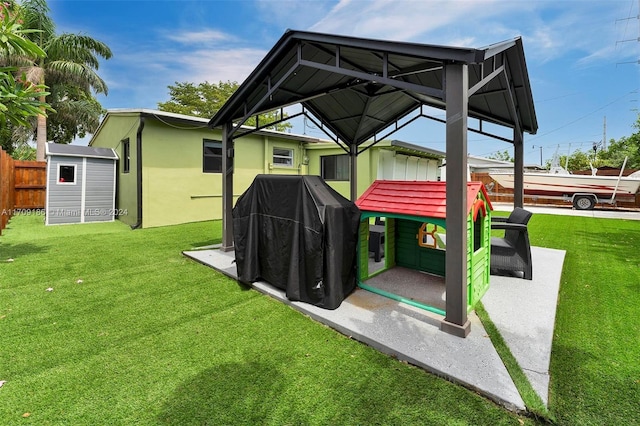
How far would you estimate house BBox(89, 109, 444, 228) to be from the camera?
873 cm

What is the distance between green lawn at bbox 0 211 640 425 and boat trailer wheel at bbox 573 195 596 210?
43.7 ft

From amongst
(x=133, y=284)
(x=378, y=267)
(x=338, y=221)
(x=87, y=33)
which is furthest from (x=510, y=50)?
(x=87, y=33)

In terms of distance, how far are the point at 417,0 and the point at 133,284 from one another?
22.6 ft

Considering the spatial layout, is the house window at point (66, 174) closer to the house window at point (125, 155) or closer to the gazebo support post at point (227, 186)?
the house window at point (125, 155)

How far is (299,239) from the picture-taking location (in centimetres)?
357

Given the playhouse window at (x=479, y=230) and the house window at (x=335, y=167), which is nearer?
the playhouse window at (x=479, y=230)

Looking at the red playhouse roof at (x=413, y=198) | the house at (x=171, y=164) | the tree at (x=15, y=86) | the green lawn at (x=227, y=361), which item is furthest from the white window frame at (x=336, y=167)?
the tree at (x=15, y=86)

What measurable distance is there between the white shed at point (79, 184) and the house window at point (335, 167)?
24.7ft

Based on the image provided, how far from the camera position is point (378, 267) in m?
4.90

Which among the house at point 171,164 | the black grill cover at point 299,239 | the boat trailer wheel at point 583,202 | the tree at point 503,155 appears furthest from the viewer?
the tree at point 503,155

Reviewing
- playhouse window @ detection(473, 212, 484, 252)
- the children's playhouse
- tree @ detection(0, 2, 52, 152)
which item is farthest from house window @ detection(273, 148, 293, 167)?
playhouse window @ detection(473, 212, 484, 252)

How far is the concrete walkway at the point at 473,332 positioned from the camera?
2162 mm

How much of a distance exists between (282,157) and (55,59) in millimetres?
13399

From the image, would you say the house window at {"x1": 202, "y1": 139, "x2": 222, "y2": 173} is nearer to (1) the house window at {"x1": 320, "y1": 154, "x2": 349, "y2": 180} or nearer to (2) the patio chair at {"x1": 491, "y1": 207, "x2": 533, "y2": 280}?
(1) the house window at {"x1": 320, "y1": 154, "x2": 349, "y2": 180}
